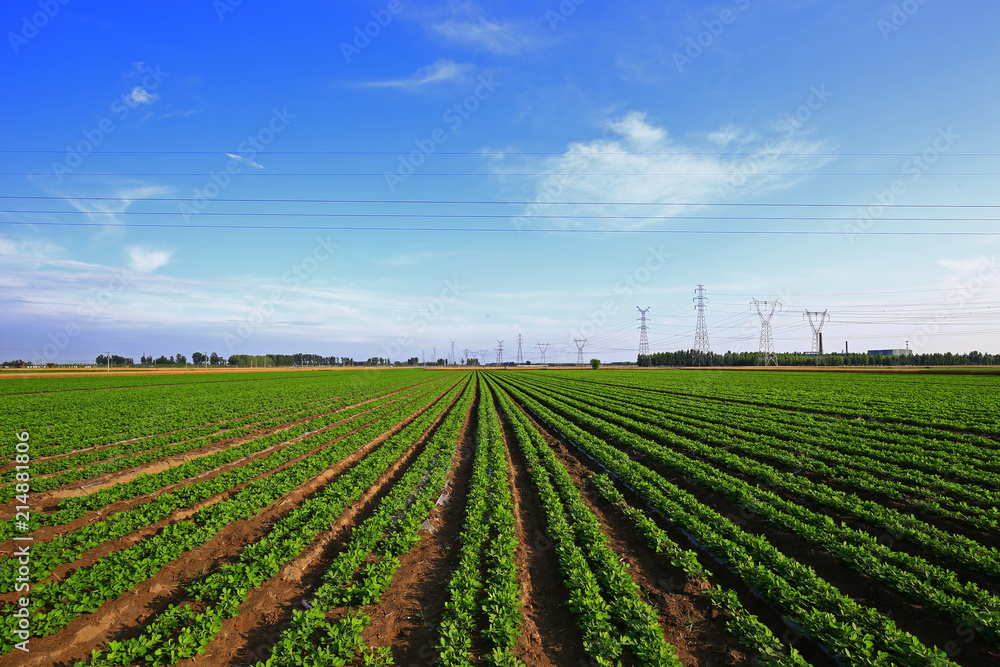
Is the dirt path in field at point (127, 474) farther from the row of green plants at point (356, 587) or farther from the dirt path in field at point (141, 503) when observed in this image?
the row of green plants at point (356, 587)

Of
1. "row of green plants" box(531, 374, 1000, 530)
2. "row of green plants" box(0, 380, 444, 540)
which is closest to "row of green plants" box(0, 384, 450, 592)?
"row of green plants" box(0, 380, 444, 540)

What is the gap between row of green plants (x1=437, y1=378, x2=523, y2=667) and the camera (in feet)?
18.9

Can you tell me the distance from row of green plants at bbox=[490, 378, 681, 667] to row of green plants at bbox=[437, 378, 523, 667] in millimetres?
1015

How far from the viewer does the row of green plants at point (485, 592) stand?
577 centimetres

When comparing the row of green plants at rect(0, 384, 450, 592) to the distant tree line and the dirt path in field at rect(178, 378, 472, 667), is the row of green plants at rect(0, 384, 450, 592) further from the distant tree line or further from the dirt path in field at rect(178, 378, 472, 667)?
the distant tree line

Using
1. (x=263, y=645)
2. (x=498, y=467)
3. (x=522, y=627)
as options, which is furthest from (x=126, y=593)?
(x=498, y=467)

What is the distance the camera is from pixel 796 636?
20.2ft

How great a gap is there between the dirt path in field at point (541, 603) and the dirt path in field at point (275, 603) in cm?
390

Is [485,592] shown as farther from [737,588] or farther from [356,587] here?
[737,588]

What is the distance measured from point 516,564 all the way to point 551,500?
310 cm

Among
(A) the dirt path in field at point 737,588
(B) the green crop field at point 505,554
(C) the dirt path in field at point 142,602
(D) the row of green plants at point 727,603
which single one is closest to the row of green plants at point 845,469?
(B) the green crop field at point 505,554

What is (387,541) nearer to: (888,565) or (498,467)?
(498,467)

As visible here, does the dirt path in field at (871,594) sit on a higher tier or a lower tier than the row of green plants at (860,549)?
lower

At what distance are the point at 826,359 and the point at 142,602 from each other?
641 feet
